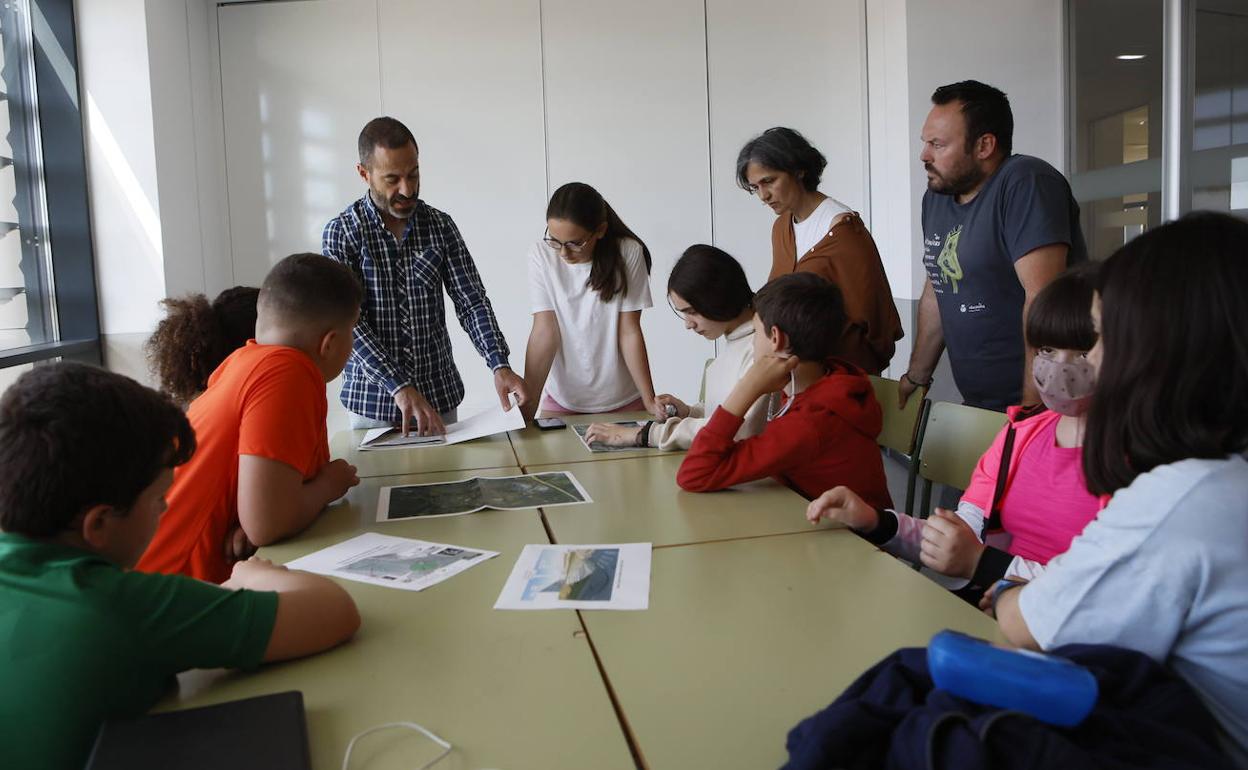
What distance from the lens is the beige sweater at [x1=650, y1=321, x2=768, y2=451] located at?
221cm

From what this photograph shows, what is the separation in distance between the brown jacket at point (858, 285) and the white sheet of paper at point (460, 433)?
0.85 meters

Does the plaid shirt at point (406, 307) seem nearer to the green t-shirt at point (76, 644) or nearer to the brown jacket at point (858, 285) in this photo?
the brown jacket at point (858, 285)

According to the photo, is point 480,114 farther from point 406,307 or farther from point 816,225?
point 816,225

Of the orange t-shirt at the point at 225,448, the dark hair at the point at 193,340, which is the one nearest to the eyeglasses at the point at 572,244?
the dark hair at the point at 193,340

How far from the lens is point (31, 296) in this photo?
13.5ft

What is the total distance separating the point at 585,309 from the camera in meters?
2.94

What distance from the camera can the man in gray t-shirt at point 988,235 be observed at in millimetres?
2260

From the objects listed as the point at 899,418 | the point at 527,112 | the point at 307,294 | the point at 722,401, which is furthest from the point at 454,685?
the point at 527,112

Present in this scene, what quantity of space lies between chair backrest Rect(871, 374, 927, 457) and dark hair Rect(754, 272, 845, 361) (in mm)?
→ 418

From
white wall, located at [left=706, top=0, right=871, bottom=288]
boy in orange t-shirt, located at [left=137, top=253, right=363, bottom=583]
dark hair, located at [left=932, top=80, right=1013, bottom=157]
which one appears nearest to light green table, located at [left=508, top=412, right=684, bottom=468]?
boy in orange t-shirt, located at [left=137, top=253, right=363, bottom=583]

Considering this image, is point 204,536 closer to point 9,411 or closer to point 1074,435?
point 9,411

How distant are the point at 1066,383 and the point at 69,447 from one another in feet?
4.65

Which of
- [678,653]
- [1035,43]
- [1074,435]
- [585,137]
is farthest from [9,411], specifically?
[1035,43]

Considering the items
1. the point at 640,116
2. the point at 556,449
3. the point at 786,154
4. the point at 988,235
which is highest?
the point at 640,116
